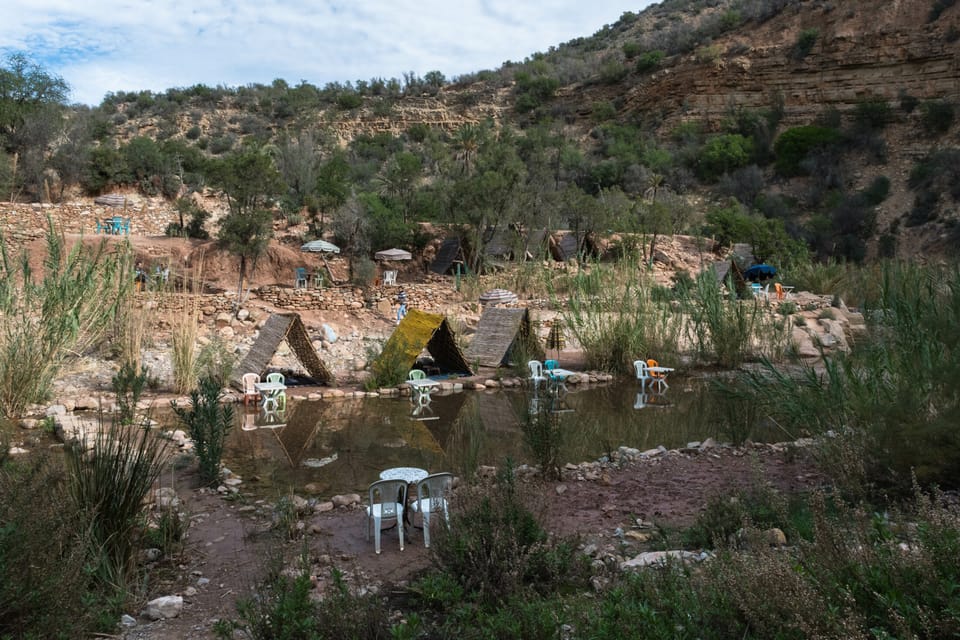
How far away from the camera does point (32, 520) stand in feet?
9.00

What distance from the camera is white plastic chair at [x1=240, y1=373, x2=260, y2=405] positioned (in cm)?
916

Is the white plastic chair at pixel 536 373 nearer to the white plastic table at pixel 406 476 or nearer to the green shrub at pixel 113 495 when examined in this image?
the white plastic table at pixel 406 476

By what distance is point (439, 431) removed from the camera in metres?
7.83

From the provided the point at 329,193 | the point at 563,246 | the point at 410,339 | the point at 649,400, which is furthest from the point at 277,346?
the point at 563,246

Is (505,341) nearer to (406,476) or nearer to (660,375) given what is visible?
(660,375)

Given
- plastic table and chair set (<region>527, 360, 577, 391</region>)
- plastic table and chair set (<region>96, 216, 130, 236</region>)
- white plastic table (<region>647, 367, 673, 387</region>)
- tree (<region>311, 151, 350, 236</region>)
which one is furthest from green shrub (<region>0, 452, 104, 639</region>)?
tree (<region>311, 151, 350, 236</region>)

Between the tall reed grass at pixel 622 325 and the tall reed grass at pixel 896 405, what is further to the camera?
the tall reed grass at pixel 622 325

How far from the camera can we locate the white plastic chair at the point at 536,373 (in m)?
9.81

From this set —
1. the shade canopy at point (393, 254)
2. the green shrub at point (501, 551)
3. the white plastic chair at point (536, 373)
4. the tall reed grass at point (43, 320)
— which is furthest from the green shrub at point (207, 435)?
the shade canopy at point (393, 254)

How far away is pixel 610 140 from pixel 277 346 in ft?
115

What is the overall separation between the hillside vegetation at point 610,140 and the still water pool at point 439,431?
1054cm

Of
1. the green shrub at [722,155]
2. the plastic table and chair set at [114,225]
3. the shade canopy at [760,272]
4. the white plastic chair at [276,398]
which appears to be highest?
the green shrub at [722,155]

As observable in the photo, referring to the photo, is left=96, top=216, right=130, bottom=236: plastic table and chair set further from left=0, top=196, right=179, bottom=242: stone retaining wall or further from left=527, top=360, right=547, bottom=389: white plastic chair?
left=527, top=360, right=547, bottom=389: white plastic chair

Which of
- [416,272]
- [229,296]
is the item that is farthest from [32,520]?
[416,272]
